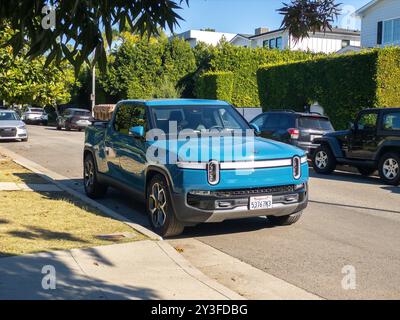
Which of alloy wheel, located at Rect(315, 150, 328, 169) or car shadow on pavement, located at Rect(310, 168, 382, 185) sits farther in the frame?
alloy wheel, located at Rect(315, 150, 328, 169)

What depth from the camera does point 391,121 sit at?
1259 cm

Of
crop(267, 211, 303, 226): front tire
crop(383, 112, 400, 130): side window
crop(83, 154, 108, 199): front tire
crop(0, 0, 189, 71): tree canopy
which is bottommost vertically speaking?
crop(267, 211, 303, 226): front tire

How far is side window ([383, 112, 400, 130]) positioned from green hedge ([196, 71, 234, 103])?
19175mm

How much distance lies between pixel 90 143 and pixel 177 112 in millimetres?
2892

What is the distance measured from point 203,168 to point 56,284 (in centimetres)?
238

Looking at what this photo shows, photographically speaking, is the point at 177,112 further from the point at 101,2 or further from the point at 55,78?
the point at 55,78

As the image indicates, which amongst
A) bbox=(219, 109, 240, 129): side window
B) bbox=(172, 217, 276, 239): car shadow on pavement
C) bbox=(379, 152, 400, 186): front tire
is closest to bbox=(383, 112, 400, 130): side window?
bbox=(379, 152, 400, 186): front tire

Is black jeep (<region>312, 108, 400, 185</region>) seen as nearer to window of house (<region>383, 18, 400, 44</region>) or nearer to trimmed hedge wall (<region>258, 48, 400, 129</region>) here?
trimmed hedge wall (<region>258, 48, 400, 129</region>)

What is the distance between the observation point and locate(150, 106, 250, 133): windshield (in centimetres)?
808

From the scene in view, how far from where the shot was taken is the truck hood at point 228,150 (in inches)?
264

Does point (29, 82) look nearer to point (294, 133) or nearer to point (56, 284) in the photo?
point (294, 133)

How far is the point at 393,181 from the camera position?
41.1 ft


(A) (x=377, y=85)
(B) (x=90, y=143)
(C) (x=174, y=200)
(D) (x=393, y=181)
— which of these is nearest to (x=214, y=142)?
(C) (x=174, y=200)

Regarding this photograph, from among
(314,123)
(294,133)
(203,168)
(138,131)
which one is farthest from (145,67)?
(203,168)
